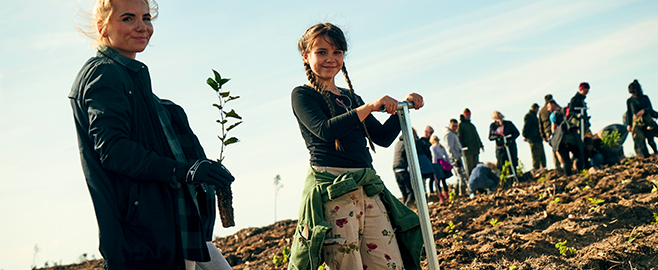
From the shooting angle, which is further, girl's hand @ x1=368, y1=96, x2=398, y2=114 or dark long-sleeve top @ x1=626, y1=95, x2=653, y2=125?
dark long-sleeve top @ x1=626, y1=95, x2=653, y2=125

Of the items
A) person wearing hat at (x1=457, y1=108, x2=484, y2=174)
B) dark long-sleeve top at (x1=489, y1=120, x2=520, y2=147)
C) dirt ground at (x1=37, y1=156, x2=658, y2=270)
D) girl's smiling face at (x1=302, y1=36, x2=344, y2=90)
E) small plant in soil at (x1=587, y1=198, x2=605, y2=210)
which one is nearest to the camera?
girl's smiling face at (x1=302, y1=36, x2=344, y2=90)

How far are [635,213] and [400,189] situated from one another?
4437 mm

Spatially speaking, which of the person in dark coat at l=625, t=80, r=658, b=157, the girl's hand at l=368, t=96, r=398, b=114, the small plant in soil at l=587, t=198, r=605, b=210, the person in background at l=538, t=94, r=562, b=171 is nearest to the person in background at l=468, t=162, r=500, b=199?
the person in background at l=538, t=94, r=562, b=171

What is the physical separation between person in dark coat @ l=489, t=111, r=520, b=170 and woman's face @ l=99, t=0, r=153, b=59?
10348 millimetres

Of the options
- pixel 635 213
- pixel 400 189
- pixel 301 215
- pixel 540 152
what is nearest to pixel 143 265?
pixel 301 215

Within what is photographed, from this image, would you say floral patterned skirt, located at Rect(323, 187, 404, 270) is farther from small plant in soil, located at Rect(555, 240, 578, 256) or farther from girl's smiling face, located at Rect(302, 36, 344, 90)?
small plant in soil, located at Rect(555, 240, 578, 256)

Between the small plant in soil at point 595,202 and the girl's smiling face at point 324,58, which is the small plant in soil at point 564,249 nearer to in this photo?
the small plant in soil at point 595,202

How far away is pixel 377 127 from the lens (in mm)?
2844

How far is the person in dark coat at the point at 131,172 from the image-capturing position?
182 cm

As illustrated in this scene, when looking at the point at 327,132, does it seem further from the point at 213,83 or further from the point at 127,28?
the point at 127,28

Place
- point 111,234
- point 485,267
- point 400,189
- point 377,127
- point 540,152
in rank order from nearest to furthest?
point 111,234, point 377,127, point 485,267, point 400,189, point 540,152

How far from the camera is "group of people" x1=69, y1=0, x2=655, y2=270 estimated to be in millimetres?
1847

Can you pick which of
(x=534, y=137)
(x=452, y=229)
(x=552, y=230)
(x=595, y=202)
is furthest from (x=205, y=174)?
(x=534, y=137)

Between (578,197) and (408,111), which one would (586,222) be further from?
(408,111)
